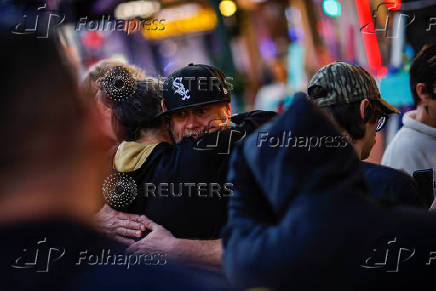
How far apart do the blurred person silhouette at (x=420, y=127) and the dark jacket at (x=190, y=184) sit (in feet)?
3.91

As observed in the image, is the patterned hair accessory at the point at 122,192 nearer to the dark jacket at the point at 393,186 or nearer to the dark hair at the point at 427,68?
the dark jacket at the point at 393,186

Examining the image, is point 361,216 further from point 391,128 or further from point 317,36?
point 317,36

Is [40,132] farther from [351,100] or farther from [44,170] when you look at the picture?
[351,100]

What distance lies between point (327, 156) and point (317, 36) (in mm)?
6302

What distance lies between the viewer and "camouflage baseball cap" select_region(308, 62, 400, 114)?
7.11ft

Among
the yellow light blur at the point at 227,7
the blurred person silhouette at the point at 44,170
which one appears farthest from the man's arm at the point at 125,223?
the yellow light blur at the point at 227,7

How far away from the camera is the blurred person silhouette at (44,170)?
2.80ft

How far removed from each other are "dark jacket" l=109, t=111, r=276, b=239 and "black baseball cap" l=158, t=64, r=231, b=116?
0.70ft

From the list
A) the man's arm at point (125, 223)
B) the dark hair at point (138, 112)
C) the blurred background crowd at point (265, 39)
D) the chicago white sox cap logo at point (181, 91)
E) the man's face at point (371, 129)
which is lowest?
the man's arm at point (125, 223)

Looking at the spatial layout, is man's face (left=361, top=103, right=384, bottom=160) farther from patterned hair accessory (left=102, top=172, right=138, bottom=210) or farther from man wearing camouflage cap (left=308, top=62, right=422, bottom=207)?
patterned hair accessory (left=102, top=172, right=138, bottom=210)

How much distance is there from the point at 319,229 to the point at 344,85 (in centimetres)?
110

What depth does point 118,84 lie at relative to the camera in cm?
284

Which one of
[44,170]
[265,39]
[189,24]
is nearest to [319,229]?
[44,170]

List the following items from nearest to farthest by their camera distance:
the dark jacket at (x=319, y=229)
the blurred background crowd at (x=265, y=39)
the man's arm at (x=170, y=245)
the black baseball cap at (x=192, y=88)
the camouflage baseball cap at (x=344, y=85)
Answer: the dark jacket at (x=319, y=229) → the camouflage baseball cap at (x=344, y=85) → the man's arm at (x=170, y=245) → the black baseball cap at (x=192, y=88) → the blurred background crowd at (x=265, y=39)
